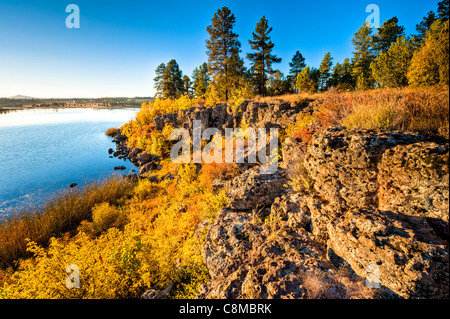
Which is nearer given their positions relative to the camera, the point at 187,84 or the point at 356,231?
the point at 356,231

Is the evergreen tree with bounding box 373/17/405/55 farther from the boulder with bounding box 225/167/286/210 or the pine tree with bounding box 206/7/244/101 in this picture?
the boulder with bounding box 225/167/286/210

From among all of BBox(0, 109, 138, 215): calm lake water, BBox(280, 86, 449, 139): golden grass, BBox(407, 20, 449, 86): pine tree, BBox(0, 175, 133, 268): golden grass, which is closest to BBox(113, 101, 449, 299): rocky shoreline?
BBox(280, 86, 449, 139): golden grass

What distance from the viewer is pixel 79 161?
23234mm

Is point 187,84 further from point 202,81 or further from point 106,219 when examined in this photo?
point 106,219

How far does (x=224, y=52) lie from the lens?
23922mm

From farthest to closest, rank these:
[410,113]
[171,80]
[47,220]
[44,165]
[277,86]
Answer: [171,80]
[277,86]
[44,165]
[47,220]
[410,113]

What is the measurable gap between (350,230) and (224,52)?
27.2 metres

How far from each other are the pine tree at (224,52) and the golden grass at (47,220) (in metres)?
20.0

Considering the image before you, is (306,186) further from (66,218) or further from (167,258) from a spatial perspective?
(66,218)

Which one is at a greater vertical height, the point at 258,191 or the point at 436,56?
the point at 436,56

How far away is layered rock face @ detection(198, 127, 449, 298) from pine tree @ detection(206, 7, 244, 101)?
22656mm

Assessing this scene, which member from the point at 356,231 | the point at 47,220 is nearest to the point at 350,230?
the point at 356,231

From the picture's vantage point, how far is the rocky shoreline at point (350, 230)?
2.55 meters

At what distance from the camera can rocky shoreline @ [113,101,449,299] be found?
2547mm
